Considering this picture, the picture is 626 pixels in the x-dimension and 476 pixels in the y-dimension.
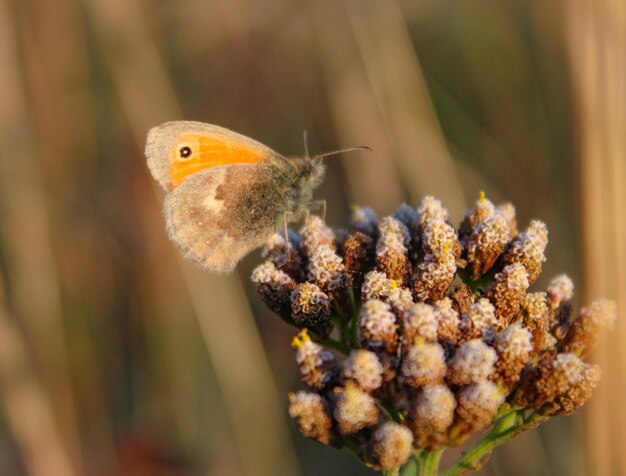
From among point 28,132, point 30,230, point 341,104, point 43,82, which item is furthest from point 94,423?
point 341,104

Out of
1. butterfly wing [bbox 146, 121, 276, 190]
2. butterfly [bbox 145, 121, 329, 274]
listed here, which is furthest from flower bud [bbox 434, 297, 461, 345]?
butterfly wing [bbox 146, 121, 276, 190]

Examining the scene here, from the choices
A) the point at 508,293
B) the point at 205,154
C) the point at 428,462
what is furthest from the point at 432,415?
the point at 205,154

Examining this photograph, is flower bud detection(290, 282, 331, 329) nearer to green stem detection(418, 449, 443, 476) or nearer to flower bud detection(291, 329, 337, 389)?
flower bud detection(291, 329, 337, 389)

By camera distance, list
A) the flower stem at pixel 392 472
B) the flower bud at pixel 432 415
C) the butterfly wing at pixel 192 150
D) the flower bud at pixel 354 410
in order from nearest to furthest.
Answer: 1. the flower bud at pixel 432 415
2. the flower bud at pixel 354 410
3. the flower stem at pixel 392 472
4. the butterfly wing at pixel 192 150

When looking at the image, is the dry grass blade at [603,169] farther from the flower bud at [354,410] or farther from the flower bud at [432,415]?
the flower bud at [354,410]

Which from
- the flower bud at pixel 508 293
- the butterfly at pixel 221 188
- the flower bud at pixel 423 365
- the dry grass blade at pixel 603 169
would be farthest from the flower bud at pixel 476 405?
the butterfly at pixel 221 188

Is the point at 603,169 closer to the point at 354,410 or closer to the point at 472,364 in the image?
the point at 472,364
